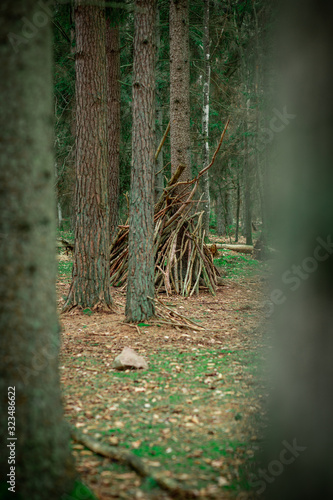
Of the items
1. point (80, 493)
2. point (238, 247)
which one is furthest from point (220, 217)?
point (80, 493)

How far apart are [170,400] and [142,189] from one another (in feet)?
9.18

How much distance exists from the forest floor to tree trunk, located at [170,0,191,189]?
3.81 metres

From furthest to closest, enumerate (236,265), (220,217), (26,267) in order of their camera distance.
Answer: (220,217) → (236,265) → (26,267)

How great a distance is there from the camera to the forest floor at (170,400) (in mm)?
2059

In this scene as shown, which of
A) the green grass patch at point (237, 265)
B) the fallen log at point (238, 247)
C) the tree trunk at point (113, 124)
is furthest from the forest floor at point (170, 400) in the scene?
the fallen log at point (238, 247)

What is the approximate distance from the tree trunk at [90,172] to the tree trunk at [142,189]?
84 centimetres

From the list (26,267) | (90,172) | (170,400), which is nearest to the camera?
(26,267)

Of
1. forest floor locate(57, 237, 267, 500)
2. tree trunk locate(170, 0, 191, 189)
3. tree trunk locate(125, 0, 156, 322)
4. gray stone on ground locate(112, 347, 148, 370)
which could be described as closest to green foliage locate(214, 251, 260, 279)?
tree trunk locate(170, 0, 191, 189)

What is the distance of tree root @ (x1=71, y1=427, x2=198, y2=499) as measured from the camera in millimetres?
1893

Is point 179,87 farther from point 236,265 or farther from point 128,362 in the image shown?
point 128,362

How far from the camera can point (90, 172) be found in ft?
18.7

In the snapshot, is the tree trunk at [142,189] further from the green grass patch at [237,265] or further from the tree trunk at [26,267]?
the green grass patch at [237,265]

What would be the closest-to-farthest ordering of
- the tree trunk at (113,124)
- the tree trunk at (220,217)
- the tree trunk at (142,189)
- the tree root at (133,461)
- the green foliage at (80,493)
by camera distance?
the green foliage at (80,493) → the tree root at (133,461) → the tree trunk at (142,189) → the tree trunk at (113,124) → the tree trunk at (220,217)

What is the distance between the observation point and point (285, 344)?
1.07 m
